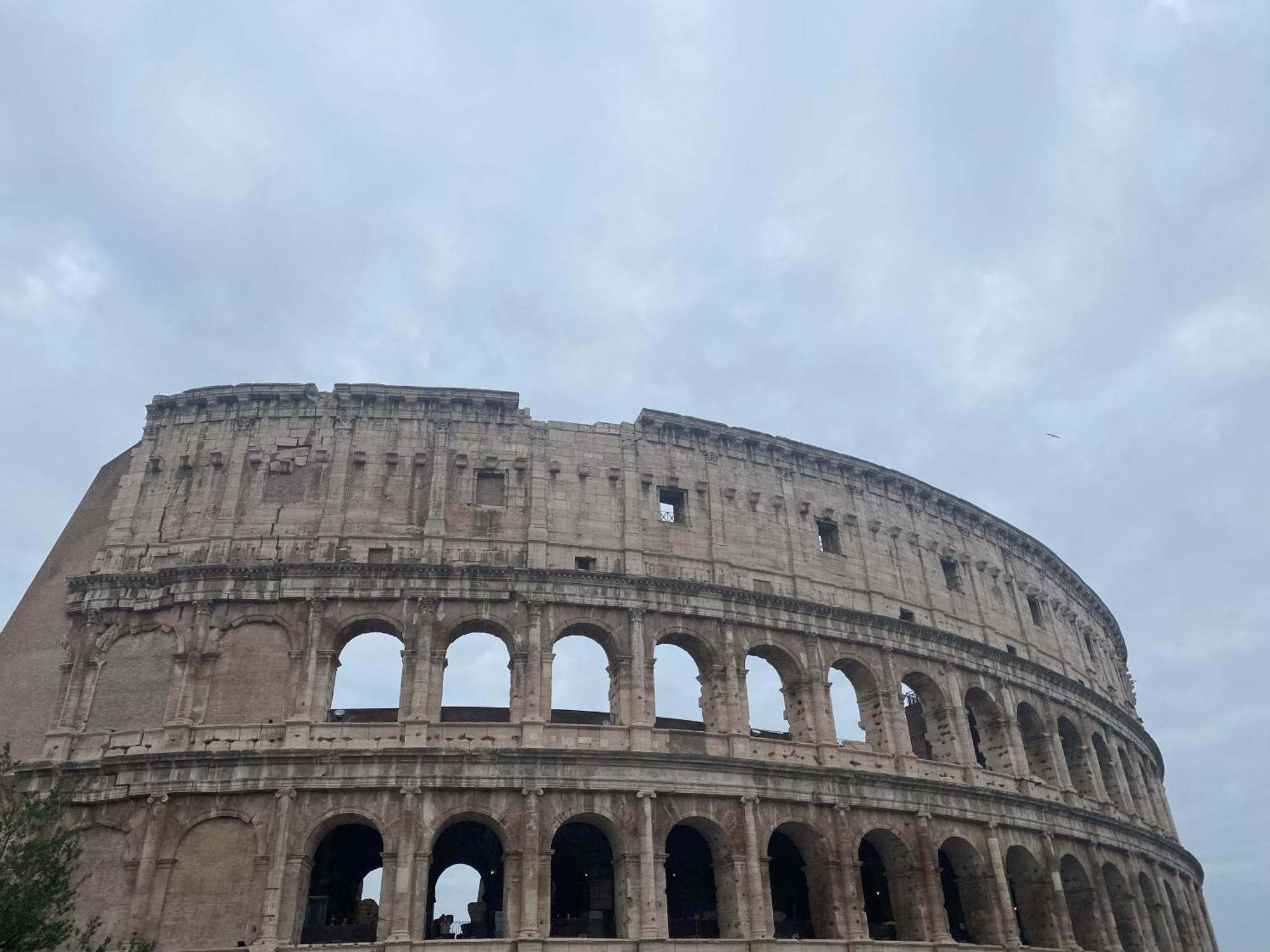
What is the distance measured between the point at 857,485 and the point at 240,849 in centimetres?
2029

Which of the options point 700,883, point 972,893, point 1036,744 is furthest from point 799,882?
point 1036,744

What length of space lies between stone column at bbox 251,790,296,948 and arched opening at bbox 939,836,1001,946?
52.8ft

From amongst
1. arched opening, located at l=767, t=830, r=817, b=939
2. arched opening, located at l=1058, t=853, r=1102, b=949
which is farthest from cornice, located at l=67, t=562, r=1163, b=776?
arched opening, located at l=1058, t=853, r=1102, b=949

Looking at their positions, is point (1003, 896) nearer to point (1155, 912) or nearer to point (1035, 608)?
point (1155, 912)

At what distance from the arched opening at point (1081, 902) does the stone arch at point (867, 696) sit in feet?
22.5

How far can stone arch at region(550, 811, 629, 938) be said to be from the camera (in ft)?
73.3

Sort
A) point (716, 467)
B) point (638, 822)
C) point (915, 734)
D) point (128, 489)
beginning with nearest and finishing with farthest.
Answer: point (638, 822), point (128, 489), point (716, 467), point (915, 734)

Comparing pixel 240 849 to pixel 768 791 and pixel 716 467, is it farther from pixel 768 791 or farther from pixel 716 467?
pixel 716 467

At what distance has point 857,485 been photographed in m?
30.9

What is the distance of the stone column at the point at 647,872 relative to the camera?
2072cm

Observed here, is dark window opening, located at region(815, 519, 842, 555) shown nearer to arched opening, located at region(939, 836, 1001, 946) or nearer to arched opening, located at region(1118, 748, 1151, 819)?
arched opening, located at region(939, 836, 1001, 946)

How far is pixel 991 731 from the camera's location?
2934 cm

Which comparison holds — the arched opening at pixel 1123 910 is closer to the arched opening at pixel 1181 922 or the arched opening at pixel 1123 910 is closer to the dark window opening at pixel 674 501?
the arched opening at pixel 1181 922

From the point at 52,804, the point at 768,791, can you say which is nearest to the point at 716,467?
the point at 768,791
